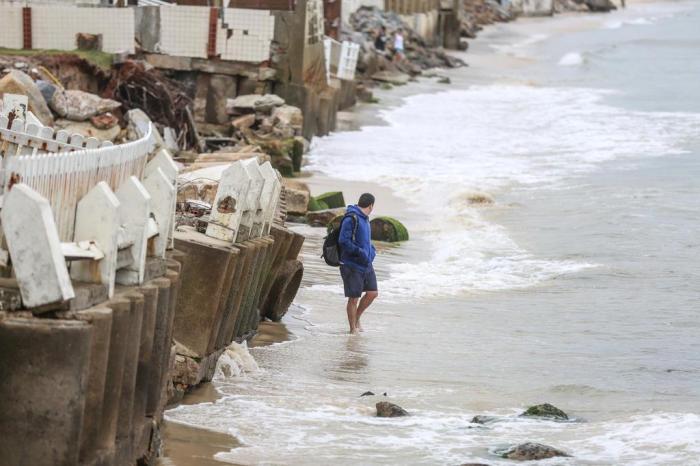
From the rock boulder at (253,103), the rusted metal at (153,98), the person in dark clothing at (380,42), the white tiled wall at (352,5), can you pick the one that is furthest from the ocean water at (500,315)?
the white tiled wall at (352,5)

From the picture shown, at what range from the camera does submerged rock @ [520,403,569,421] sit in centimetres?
1060

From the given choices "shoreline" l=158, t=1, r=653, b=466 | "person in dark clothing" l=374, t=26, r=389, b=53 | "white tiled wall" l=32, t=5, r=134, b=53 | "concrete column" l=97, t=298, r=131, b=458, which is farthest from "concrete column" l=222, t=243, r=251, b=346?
"person in dark clothing" l=374, t=26, r=389, b=53

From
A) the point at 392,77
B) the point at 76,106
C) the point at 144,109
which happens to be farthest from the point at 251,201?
the point at 392,77

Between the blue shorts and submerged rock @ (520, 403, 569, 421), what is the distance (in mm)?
3499

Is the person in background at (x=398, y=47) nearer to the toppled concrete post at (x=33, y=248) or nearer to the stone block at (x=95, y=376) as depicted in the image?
the stone block at (x=95, y=376)

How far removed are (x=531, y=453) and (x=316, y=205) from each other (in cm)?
1186

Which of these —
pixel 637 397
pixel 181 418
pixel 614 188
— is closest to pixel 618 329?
pixel 637 397

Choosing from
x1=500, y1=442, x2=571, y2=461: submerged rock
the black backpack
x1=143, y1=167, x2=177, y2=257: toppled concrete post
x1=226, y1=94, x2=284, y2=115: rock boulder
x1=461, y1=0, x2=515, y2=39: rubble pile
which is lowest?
x1=461, y1=0, x2=515, y2=39: rubble pile

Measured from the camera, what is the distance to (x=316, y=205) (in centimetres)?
2086

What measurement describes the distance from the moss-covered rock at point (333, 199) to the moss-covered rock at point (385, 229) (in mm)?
1596

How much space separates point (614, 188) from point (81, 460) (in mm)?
21354

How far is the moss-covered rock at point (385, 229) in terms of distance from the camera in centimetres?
1981

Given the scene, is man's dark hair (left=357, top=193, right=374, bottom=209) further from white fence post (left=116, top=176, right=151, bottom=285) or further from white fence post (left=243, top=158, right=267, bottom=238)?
white fence post (left=116, top=176, right=151, bottom=285)

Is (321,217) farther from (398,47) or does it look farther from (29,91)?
(398,47)
